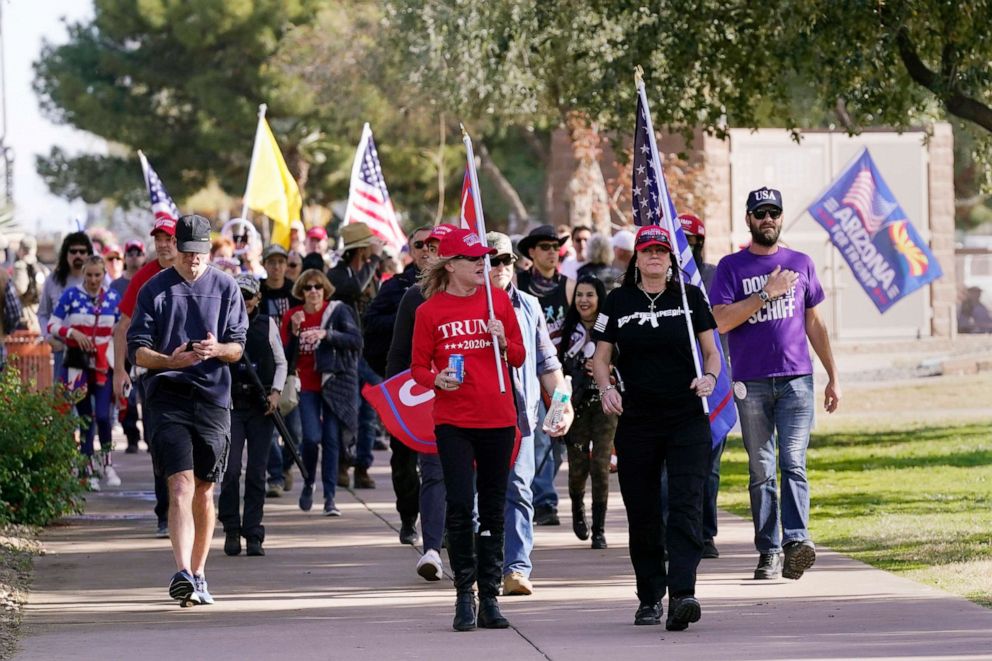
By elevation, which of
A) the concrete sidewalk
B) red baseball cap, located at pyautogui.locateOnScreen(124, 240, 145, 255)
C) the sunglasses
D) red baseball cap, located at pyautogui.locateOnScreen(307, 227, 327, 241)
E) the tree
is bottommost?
the concrete sidewalk

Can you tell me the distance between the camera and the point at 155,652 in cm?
856

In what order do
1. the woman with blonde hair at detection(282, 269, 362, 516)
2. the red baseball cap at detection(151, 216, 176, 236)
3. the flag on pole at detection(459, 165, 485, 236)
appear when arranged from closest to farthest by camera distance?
1. the flag on pole at detection(459, 165, 485, 236)
2. the red baseball cap at detection(151, 216, 176, 236)
3. the woman with blonde hair at detection(282, 269, 362, 516)

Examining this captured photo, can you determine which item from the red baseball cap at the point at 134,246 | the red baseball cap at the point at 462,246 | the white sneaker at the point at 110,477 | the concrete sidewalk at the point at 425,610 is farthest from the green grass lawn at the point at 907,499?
the red baseball cap at the point at 134,246

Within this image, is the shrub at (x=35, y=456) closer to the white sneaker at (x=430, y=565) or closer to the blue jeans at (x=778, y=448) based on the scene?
the white sneaker at (x=430, y=565)

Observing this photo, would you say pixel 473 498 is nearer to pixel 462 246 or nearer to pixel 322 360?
pixel 462 246

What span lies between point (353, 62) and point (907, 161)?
2105 centimetres

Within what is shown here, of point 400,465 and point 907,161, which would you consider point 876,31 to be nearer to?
point 400,465

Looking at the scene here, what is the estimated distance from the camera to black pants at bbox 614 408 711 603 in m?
8.94

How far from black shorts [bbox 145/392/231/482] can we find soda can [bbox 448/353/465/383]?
157 cm

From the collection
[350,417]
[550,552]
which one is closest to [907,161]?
[350,417]

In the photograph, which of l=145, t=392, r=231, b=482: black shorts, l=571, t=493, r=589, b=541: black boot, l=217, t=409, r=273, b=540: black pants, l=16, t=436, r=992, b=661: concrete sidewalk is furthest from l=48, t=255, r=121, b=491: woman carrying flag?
l=145, t=392, r=231, b=482: black shorts

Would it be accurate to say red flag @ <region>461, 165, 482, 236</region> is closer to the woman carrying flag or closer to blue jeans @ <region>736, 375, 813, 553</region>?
blue jeans @ <region>736, 375, 813, 553</region>

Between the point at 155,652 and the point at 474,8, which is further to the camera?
the point at 474,8

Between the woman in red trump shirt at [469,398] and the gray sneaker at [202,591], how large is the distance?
155 centimetres
